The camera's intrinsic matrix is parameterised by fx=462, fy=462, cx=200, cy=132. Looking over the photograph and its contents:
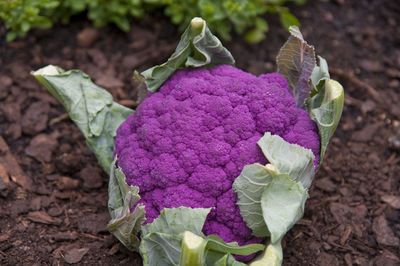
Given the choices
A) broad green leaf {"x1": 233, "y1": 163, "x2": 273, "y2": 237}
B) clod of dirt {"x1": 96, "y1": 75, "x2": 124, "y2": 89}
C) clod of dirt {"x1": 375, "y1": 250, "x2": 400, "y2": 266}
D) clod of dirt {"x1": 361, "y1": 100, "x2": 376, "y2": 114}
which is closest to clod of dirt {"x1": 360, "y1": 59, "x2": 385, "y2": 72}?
clod of dirt {"x1": 361, "y1": 100, "x2": 376, "y2": 114}

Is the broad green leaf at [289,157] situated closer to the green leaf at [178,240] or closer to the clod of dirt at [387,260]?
the green leaf at [178,240]

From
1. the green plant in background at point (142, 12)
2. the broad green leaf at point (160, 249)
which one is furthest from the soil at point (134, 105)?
the broad green leaf at point (160, 249)

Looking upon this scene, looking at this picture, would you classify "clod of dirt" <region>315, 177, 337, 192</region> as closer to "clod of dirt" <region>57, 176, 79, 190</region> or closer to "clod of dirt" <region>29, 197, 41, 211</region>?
"clod of dirt" <region>57, 176, 79, 190</region>

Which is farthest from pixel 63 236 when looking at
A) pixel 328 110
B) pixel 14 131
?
pixel 328 110

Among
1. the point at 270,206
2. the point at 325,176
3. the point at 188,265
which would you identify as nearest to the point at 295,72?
the point at 325,176

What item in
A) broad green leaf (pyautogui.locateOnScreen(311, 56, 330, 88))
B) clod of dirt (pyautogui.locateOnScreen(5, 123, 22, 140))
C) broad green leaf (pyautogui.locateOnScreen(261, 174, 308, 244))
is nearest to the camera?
broad green leaf (pyautogui.locateOnScreen(261, 174, 308, 244))

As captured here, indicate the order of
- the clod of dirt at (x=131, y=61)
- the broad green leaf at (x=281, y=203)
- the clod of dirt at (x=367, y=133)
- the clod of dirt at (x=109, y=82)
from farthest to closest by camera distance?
the clod of dirt at (x=131, y=61) → the clod of dirt at (x=109, y=82) → the clod of dirt at (x=367, y=133) → the broad green leaf at (x=281, y=203)

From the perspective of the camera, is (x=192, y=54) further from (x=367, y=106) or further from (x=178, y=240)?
(x=367, y=106)
